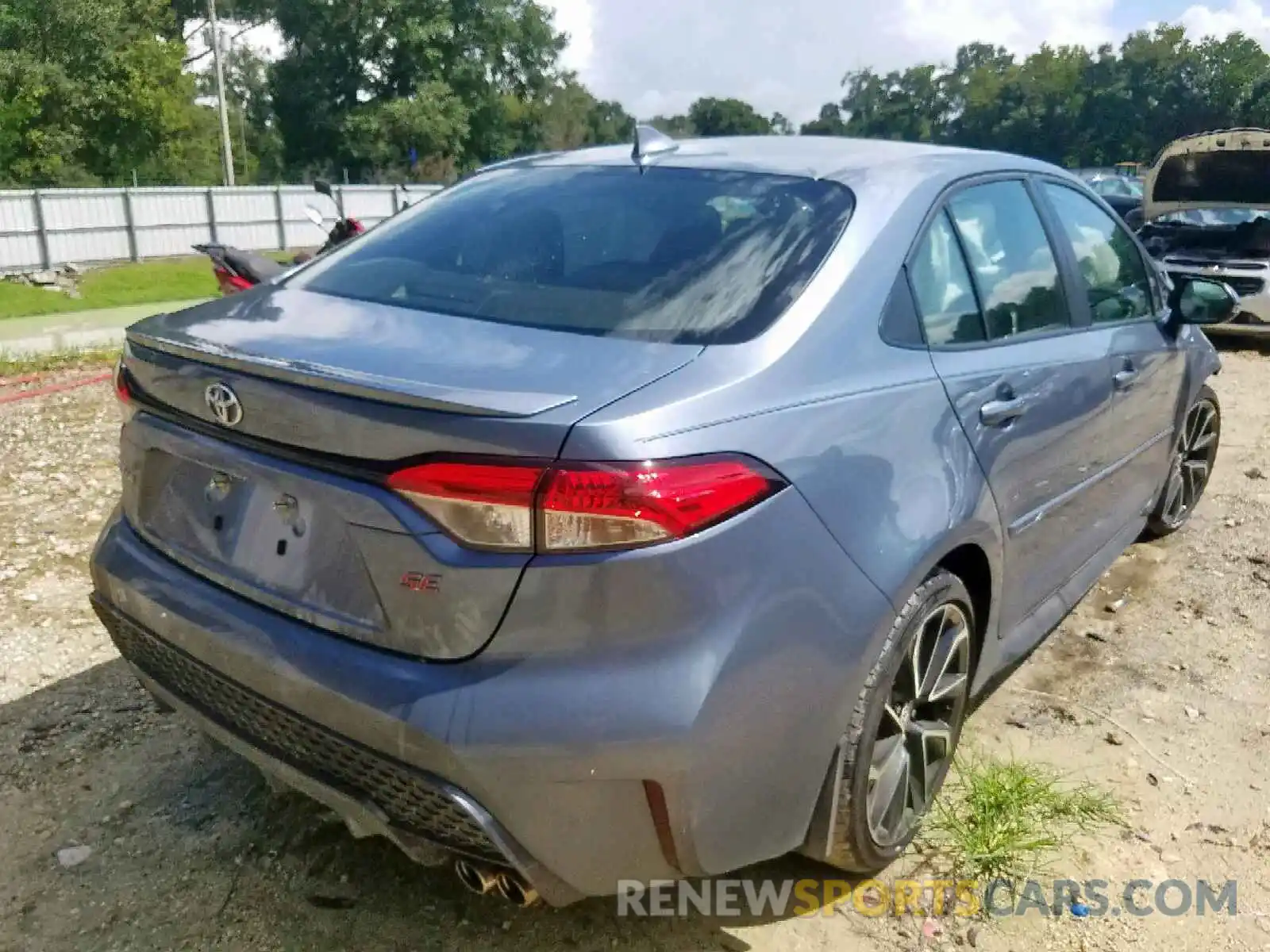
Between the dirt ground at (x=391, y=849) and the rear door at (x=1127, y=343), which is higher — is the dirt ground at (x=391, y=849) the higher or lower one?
the lower one

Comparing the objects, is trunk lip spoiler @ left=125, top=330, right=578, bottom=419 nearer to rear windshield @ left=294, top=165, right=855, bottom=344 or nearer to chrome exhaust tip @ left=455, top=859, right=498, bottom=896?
rear windshield @ left=294, top=165, right=855, bottom=344

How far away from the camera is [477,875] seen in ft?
6.50

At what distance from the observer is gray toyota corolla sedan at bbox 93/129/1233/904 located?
5.89ft

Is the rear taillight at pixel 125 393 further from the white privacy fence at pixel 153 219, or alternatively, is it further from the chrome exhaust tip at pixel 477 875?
the white privacy fence at pixel 153 219

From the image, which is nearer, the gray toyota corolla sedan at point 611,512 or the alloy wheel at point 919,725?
the gray toyota corolla sedan at point 611,512

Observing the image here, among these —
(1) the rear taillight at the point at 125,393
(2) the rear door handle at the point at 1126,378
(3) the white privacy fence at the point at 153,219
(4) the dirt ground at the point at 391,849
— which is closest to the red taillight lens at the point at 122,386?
(1) the rear taillight at the point at 125,393

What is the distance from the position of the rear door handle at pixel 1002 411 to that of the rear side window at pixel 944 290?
17 centimetres

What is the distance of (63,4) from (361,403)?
40.9 meters

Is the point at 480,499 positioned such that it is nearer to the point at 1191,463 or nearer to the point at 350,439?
the point at 350,439

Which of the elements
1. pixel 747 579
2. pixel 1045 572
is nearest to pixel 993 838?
pixel 1045 572

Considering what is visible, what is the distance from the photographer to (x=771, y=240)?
2.38 meters

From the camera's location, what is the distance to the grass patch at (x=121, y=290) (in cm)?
1742

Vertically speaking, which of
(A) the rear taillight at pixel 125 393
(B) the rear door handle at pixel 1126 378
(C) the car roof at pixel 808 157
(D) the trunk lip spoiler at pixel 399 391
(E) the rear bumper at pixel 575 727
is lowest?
(E) the rear bumper at pixel 575 727

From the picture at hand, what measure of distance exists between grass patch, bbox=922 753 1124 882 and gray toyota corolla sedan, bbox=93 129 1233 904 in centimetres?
16
